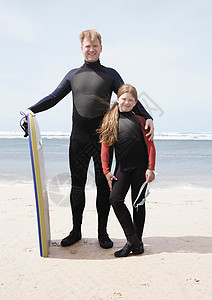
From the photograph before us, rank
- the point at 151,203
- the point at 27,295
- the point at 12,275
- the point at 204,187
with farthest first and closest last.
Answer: the point at 204,187 → the point at 151,203 → the point at 12,275 → the point at 27,295

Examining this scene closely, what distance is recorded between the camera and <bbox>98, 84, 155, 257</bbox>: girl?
8.50ft

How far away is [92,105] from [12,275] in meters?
1.57

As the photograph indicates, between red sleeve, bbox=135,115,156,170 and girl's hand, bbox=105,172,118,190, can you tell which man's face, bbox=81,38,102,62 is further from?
girl's hand, bbox=105,172,118,190

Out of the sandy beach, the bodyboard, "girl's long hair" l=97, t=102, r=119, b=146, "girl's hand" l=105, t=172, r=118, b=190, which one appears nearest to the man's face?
"girl's long hair" l=97, t=102, r=119, b=146

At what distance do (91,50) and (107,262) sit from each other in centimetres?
190

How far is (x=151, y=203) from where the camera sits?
4672 millimetres

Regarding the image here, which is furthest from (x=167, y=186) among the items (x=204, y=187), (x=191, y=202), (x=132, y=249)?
(x=132, y=249)

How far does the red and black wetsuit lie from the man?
7.9 inches

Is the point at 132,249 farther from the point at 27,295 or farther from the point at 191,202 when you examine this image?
the point at 191,202

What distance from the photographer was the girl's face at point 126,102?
2.60 meters

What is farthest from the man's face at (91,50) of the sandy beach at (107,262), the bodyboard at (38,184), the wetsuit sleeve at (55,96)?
the sandy beach at (107,262)

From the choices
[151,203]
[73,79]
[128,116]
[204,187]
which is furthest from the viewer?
[204,187]

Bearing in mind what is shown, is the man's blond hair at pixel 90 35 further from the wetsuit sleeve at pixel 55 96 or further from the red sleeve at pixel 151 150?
the red sleeve at pixel 151 150

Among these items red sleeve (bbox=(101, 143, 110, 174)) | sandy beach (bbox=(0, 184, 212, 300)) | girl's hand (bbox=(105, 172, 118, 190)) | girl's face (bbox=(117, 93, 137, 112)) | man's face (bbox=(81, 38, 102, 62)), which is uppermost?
man's face (bbox=(81, 38, 102, 62))
